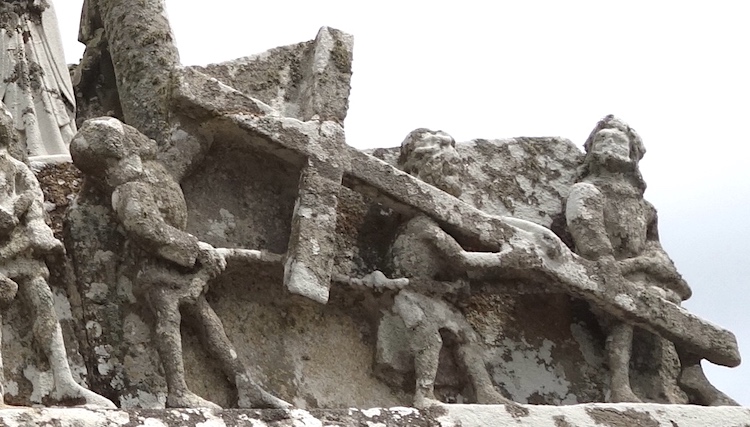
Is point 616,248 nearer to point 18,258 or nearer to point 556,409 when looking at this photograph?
point 556,409

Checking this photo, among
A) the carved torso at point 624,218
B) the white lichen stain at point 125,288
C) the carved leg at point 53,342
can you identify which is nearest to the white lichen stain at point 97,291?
the white lichen stain at point 125,288

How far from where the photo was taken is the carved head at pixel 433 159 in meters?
8.84

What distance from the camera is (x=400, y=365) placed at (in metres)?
8.34

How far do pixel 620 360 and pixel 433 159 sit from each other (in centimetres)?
121

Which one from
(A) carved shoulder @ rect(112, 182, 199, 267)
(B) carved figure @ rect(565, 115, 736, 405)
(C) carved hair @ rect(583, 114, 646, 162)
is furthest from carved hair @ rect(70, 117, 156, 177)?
(C) carved hair @ rect(583, 114, 646, 162)

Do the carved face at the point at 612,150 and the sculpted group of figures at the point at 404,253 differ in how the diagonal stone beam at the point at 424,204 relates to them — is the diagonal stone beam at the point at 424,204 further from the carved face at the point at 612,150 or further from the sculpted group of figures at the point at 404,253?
the carved face at the point at 612,150

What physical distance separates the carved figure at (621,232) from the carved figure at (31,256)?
252 cm

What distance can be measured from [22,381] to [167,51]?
223cm

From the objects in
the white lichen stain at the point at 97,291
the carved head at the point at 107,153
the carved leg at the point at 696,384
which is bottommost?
the white lichen stain at the point at 97,291

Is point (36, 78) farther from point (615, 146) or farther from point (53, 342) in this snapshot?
point (615, 146)

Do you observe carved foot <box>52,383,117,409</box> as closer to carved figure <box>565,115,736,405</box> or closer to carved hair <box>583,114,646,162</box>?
carved figure <box>565,115,736,405</box>

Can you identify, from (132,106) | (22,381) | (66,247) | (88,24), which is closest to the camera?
(22,381)

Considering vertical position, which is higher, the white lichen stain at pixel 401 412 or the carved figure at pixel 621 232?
the carved figure at pixel 621 232

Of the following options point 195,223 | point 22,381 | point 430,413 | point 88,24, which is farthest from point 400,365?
point 88,24
